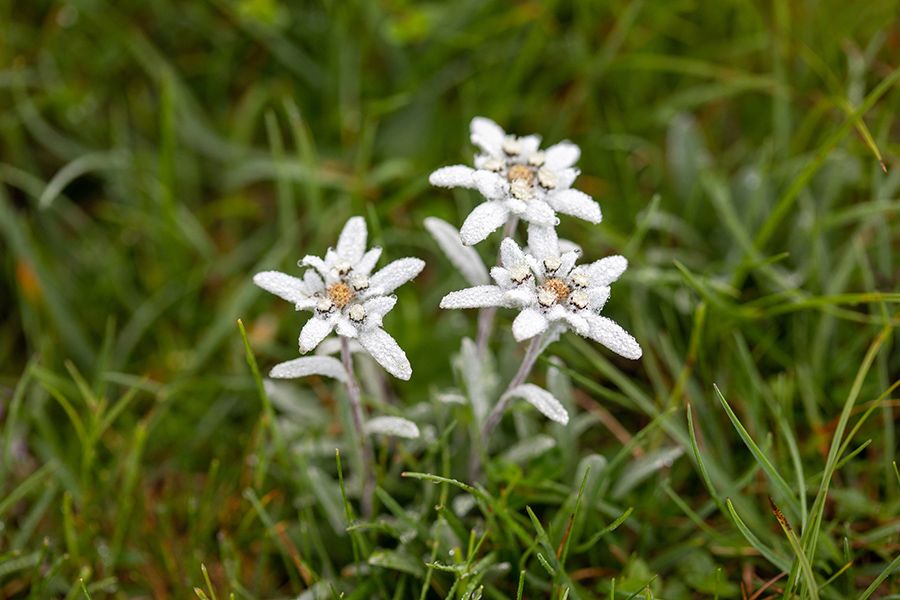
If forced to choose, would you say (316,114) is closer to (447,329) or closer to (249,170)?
(249,170)

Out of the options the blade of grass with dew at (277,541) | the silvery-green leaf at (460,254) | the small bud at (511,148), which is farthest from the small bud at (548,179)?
the blade of grass with dew at (277,541)

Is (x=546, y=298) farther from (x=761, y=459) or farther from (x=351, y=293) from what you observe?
(x=761, y=459)

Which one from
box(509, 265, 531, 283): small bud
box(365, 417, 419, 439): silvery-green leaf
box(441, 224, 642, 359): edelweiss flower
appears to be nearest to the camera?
box(441, 224, 642, 359): edelweiss flower

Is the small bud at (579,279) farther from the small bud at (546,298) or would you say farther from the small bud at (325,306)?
the small bud at (325,306)

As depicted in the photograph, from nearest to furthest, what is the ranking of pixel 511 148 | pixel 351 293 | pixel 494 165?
pixel 351 293 → pixel 494 165 → pixel 511 148

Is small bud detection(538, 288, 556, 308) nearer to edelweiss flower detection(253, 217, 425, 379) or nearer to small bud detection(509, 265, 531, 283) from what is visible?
small bud detection(509, 265, 531, 283)

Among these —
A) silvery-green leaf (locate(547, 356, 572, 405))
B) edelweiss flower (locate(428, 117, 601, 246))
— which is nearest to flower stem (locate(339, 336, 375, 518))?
edelweiss flower (locate(428, 117, 601, 246))

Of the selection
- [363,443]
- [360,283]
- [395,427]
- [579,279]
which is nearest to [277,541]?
[363,443]
